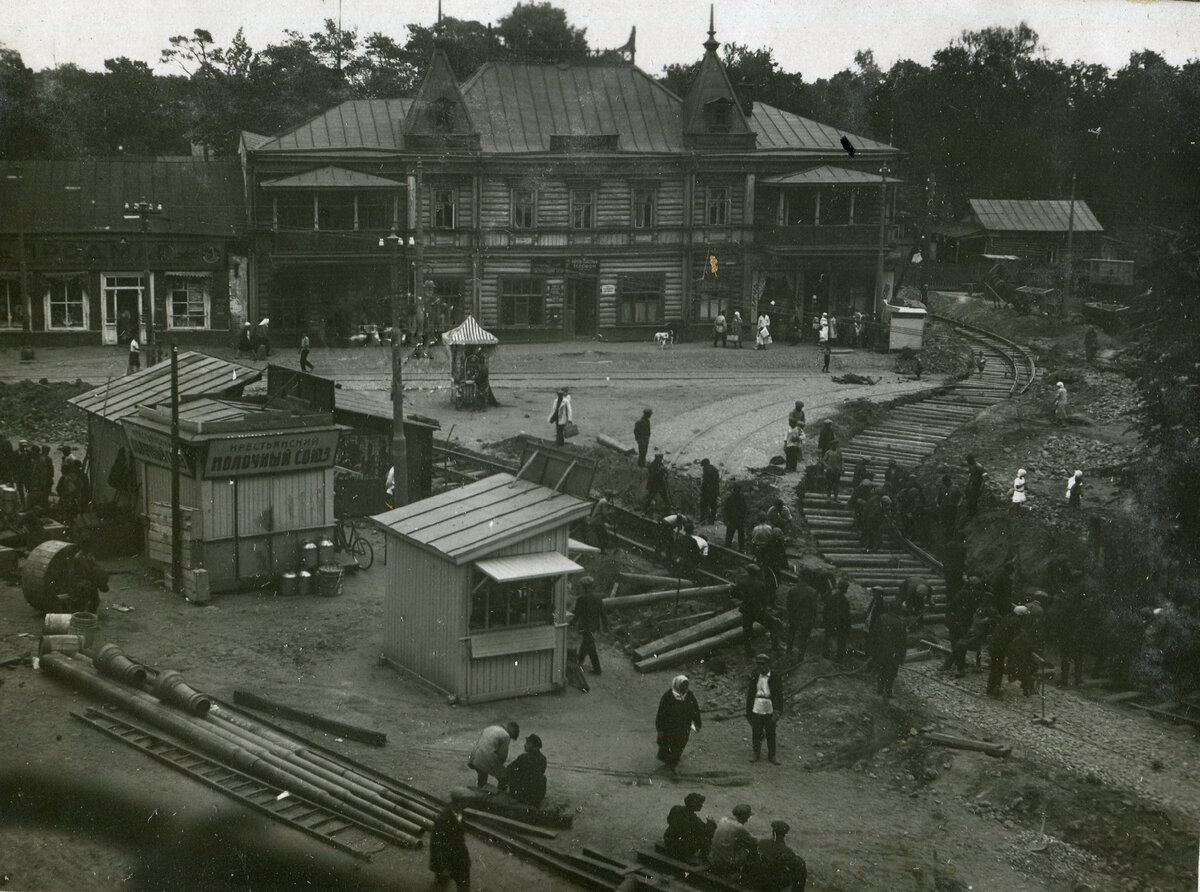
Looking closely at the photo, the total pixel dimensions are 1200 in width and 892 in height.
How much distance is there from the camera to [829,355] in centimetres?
3528

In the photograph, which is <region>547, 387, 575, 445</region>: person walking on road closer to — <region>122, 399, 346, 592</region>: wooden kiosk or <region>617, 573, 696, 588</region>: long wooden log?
<region>617, 573, 696, 588</region>: long wooden log

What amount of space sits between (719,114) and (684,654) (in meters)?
27.3

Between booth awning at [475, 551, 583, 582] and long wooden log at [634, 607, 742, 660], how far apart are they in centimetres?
288

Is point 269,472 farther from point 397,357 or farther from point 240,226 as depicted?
point 240,226

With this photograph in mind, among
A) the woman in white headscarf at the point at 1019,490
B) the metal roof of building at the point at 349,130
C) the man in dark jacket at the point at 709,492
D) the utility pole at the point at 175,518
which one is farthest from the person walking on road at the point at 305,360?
the woman in white headscarf at the point at 1019,490

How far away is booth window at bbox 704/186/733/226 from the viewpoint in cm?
4128

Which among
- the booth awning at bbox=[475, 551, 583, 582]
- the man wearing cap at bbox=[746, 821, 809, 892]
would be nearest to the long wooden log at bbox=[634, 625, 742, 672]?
the booth awning at bbox=[475, 551, 583, 582]

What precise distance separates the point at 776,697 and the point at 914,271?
40045 mm

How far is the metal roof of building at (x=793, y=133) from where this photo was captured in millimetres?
41219

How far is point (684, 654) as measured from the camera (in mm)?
18484

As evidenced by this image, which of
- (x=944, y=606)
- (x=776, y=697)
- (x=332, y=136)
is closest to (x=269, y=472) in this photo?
(x=776, y=697)

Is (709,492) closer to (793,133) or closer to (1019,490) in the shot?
(1019,490)

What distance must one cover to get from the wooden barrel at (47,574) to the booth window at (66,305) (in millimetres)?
15508

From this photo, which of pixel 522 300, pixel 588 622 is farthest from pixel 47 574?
pixel 522 300
